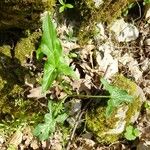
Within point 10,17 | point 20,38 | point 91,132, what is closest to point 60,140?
point 91,132

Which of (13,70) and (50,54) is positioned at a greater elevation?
(50,54)

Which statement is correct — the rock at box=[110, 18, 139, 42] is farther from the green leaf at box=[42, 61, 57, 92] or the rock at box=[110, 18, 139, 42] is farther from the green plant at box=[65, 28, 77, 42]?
the green leaf at box=[42, 61, 57, 92]

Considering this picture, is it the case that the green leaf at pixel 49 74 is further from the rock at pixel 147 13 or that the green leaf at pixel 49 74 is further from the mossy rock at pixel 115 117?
the rock at pixel 147 13

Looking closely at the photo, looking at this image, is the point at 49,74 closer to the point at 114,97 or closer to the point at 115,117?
the point at 114,97

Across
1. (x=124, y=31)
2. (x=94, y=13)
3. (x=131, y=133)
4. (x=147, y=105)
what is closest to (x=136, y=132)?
(x=131, y=133)

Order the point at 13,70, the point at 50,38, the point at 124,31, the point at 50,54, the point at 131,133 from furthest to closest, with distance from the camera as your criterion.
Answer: the point at 124,31 → the point at 131,133 → the point at 13,70 → the point at 50,54 → the point at 50,38

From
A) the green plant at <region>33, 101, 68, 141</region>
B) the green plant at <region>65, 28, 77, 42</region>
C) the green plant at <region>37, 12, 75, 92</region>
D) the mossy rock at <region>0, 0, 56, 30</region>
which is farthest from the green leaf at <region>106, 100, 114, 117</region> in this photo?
the mossy rock at <region>0, 0, 56, 30</region>

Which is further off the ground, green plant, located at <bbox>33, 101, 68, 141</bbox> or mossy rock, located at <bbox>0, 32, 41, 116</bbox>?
mossy rock, located at <bbox>0, 32, 41, 116</bbox>

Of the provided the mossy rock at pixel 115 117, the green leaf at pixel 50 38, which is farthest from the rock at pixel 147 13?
the green leaf at pixel 50 38
